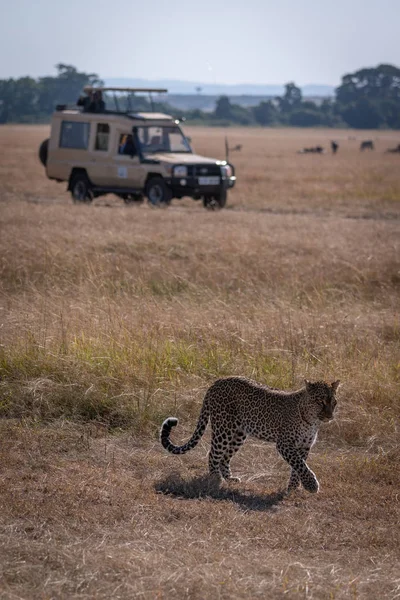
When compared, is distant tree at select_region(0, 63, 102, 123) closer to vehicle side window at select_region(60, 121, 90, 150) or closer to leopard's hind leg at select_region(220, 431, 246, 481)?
vehicle side window at select_region(60, 121, 90, 150)

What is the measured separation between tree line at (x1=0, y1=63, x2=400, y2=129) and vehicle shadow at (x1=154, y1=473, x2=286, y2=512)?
94.5 meters

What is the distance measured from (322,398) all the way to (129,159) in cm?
1455

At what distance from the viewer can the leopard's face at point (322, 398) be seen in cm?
610

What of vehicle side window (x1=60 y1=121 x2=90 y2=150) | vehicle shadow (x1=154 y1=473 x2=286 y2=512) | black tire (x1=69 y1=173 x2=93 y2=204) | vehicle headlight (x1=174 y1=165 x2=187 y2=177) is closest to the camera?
vehicle shadow (x1=154 y1=473 x2=286 y2=512)

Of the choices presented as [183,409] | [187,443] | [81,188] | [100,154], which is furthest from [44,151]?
[187,443]

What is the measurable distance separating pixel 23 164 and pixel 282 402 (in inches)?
1151

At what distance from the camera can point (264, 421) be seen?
627 centimetres

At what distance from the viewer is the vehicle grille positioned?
19500 millimetres

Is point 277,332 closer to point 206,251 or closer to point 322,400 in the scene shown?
point 322,400

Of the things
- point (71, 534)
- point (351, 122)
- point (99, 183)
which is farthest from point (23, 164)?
point (351, 122)

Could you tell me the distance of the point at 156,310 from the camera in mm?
9617

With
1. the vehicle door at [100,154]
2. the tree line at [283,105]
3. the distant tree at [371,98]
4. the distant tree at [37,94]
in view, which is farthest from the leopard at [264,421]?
the distant tree at [371,98]

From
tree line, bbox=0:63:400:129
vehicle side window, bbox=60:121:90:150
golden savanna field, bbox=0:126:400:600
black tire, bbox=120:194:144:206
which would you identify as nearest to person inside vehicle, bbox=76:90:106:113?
vehicle side window, bbox=60:121:90:150

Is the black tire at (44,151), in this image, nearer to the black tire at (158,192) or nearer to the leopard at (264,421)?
the black tire at (158,192)
